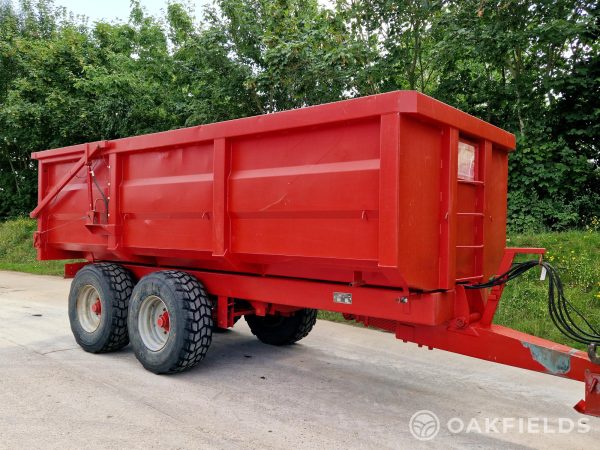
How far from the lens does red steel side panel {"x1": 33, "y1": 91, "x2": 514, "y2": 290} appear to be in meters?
3.30

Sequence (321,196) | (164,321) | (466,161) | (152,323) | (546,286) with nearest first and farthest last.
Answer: (321,196), (466,161), (164,321), (152,323), (546,286)

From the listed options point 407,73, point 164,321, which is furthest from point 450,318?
point 407,73

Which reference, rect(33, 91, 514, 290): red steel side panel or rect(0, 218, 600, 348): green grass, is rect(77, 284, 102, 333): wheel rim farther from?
rect(0, 218, 600, 348): green grass

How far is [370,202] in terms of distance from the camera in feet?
11.1

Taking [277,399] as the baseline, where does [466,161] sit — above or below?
above

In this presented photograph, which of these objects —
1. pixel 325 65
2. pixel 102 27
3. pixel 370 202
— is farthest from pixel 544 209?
pixel 102 27

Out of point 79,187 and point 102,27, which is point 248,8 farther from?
point 79,187

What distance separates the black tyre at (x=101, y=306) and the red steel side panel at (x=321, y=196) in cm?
30

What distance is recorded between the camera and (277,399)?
167 inches

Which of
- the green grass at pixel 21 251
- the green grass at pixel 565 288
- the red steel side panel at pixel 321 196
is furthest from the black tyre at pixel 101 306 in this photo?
the green grass at pixel 21 251

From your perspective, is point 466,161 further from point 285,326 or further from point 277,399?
point 285,326

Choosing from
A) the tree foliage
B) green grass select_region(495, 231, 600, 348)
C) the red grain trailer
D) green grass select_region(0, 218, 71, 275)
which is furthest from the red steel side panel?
green grass select_region(0, 218, 71, 275)

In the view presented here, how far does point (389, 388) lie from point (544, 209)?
6947 mm

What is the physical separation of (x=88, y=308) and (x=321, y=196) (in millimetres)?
3498
